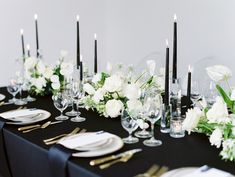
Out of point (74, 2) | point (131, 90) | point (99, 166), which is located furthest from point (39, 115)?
point (74, 2)

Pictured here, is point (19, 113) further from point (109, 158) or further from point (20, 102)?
point (109, 158)

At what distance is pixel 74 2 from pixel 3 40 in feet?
2.86

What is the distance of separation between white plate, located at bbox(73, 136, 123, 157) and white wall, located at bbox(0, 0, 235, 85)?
1908mm

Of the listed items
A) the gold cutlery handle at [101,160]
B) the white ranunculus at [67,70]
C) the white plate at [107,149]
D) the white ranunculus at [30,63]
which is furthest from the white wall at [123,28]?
the gold cutlery handle at [101,160]

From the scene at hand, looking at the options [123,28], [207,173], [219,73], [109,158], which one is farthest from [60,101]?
[123,28]

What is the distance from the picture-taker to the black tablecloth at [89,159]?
1146 mm

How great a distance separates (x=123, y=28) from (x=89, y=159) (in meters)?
2.78

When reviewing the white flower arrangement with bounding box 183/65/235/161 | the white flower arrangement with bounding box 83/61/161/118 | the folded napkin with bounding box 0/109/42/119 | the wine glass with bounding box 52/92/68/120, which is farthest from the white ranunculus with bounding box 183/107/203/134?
the folded napkin with bounding box 0/109/42/119

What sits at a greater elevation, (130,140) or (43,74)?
(43,74)

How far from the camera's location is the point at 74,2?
12.0 feet

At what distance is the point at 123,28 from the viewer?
12.6 ft

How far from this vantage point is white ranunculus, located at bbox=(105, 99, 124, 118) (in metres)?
1.60

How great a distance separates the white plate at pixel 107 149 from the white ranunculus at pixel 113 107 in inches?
10.4

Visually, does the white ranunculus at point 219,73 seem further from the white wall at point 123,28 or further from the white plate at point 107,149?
the white wall at point 123,28
